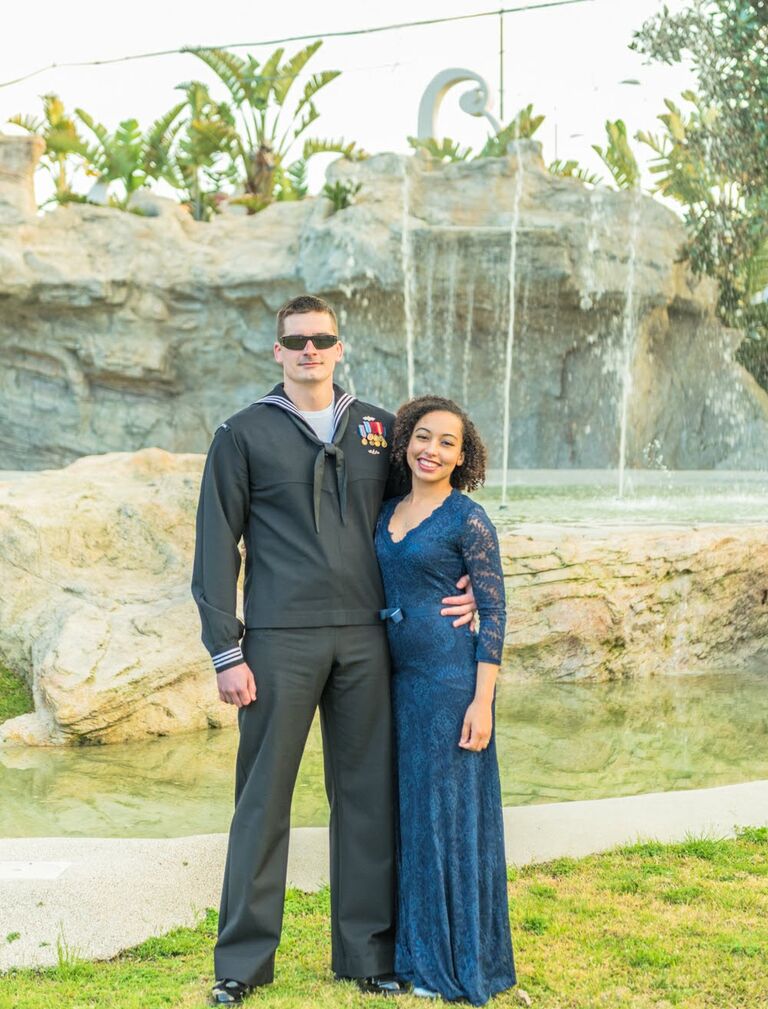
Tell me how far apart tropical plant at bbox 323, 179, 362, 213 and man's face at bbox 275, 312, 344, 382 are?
483 inches

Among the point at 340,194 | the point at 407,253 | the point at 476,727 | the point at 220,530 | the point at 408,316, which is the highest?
the point at 340,194

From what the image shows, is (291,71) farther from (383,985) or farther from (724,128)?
(383,985)

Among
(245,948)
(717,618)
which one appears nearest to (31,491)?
(717,618)

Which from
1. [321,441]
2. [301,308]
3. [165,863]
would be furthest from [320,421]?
[165,863]

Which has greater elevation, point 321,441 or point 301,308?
point 301,308

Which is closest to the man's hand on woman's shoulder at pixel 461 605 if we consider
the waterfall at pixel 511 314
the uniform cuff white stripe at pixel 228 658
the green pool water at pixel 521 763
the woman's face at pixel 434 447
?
the woman's face at pixel 434 447

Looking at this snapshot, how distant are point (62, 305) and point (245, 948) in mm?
13557

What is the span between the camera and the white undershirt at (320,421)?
3.48m

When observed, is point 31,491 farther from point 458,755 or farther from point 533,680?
point 458,755

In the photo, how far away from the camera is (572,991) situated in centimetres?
321

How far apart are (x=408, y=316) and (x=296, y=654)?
13.2 m

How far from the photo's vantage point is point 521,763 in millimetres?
6121

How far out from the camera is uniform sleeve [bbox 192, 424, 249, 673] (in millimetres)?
3289

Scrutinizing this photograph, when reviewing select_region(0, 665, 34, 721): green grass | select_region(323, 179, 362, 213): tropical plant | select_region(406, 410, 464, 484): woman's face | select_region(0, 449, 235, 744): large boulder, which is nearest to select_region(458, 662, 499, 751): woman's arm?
select_region(406, 410, 464, 484): woman's face
